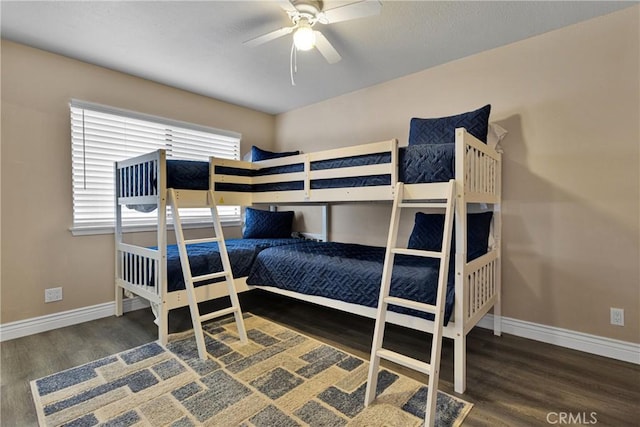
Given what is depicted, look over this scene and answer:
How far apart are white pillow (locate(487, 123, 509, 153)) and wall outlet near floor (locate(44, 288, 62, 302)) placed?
12.7 ft

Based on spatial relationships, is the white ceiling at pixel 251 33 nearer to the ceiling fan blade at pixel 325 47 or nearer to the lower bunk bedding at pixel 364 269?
the ceiling fan blade at pixel 325 47

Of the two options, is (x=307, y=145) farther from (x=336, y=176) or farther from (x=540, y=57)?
(x=540, y=57)

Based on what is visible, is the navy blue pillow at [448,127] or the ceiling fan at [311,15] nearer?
the ceiling fan at [311,15]

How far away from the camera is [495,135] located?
2551mm

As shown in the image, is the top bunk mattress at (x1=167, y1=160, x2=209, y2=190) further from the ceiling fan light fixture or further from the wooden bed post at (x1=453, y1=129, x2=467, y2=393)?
the wooden bed post at (x1=453, y1=129, x2=467, y2=393)

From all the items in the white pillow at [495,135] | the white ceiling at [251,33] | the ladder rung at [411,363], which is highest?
the white ceiling at [251,33]

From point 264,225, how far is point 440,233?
6.81ft

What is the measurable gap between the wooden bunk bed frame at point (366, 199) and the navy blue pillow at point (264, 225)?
0.88 metres

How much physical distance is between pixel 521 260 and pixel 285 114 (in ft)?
11.0

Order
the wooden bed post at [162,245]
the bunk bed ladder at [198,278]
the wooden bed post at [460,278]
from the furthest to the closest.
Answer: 1. the wooden bed post at [162,245]
2. the bunk bed ladder at [198,278]
3. the wooden bed post at [460,278]

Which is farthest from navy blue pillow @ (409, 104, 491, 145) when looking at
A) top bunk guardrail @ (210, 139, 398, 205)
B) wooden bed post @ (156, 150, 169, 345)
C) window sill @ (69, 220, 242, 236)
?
window sill @ (69, 220, 242, 236)

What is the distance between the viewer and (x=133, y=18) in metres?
2.16

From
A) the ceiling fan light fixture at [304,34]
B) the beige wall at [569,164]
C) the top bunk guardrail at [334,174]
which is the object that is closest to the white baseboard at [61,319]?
the top bunk guardrail at [334,174]

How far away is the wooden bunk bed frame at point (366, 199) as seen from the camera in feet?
5.94
